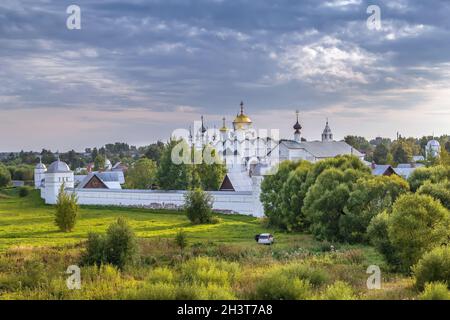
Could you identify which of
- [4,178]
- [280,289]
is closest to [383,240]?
[280,289]

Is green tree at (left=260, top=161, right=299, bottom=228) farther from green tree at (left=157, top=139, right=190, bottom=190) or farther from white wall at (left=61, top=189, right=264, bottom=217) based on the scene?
green tree at (left=157, top=139, right=190, bottom=190)

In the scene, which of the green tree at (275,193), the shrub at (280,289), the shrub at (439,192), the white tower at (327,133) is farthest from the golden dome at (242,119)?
the shrub at (280,289)

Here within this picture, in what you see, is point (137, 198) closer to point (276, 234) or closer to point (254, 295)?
point (276, 234)

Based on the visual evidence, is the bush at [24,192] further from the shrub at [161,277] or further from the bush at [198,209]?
the shrub at [161,277]

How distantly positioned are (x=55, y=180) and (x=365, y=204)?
3129 centimetres

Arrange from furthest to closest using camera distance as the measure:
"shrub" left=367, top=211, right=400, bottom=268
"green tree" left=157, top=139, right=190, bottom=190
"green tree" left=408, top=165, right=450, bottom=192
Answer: "green tree" left=157, top=139, right=190, bottom=190 → "green tree" left=408, top=165, right=450, bottom=192 → "shrub" left=367, top=211, right=400, bottom=268

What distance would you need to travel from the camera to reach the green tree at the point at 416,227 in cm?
1853

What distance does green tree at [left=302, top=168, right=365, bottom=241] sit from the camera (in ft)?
91.7

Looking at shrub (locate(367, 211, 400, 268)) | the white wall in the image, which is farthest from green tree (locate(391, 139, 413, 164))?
shrub (locate(367, 211, 400, 268))

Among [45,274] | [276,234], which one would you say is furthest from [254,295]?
[276,234]

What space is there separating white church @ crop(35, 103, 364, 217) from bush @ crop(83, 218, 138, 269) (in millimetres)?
14244

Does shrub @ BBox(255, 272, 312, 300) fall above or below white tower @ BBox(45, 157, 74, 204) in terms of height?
below

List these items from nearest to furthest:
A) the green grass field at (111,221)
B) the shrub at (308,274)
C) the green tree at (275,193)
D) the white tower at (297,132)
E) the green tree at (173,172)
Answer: the shrub at (308,274)
the green grass field at (111,221)
the green tree at (275,193)
the green tree at (173,172)
the white tower at (297,132)
